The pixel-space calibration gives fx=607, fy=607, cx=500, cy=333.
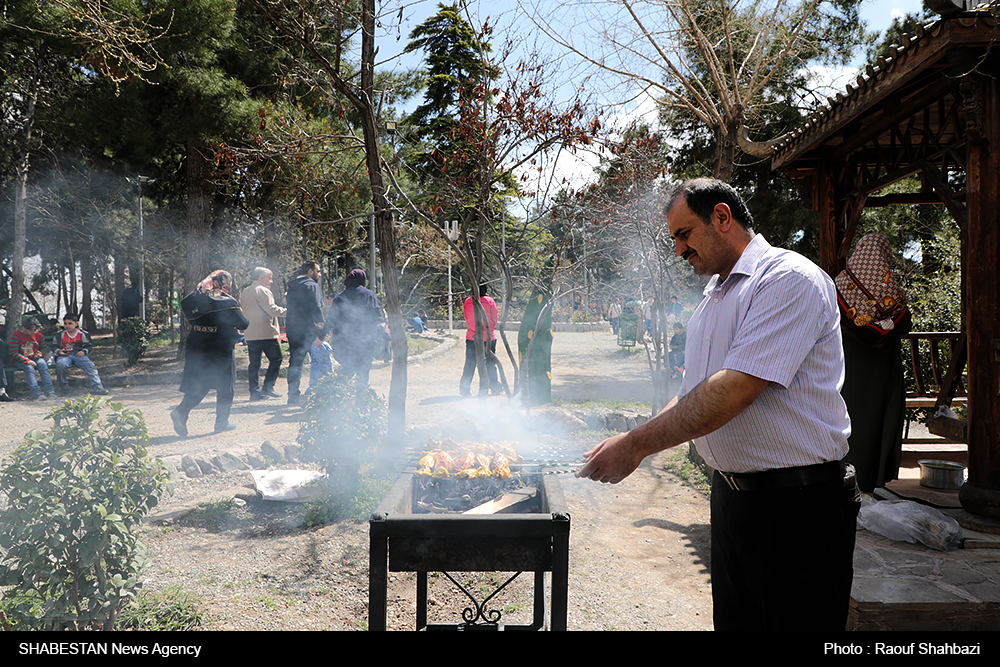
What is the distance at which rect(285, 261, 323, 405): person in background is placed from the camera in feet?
30.2

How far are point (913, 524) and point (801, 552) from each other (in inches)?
99.1

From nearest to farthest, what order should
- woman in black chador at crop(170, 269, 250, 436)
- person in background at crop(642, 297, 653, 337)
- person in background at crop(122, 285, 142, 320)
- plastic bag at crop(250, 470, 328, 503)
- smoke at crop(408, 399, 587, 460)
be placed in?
1. plastic bag at crop(250, 470, 328, 503)
2. woman in black chador at crop(170, 269, 250, 436)
3. smoke at crop(408, 399, 587, 460)
4. person in background at crop(642, 297, 653, 337)
5. person in background at crop(122, 285, 142, 320)

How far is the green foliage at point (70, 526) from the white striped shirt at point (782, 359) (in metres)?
2.73

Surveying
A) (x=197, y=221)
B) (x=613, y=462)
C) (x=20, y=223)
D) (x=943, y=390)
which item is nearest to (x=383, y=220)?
(x=613, y=462)

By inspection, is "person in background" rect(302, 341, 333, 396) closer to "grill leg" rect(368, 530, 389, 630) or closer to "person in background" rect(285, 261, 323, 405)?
"person in background" rect(285, 261, 323, 405)

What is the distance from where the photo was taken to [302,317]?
30.8 ft

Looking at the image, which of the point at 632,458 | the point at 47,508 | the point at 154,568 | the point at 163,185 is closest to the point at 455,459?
the point at 632,458

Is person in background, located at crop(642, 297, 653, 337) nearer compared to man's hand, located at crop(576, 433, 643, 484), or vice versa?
man's hand, located at crop(576, 433, 643, 484)

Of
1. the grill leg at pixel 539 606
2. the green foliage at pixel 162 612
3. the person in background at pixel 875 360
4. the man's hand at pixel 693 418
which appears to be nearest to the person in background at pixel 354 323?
the green foliage at pixel 162 612

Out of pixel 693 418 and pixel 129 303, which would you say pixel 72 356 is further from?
pixel 693 418

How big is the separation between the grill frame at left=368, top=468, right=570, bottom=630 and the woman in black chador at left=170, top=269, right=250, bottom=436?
5.31m

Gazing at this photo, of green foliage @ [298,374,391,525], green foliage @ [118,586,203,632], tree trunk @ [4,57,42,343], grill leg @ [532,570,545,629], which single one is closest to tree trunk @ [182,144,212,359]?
tree trunk @ [4,57,42,343]

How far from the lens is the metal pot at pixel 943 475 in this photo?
16.8ft

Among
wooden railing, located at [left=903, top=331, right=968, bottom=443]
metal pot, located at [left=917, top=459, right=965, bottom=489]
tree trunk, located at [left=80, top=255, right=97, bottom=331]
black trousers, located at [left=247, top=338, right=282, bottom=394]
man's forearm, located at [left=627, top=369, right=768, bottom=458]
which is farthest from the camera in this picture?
tree trunk, located at [left=80, top=255, right=97, bottom=331]
